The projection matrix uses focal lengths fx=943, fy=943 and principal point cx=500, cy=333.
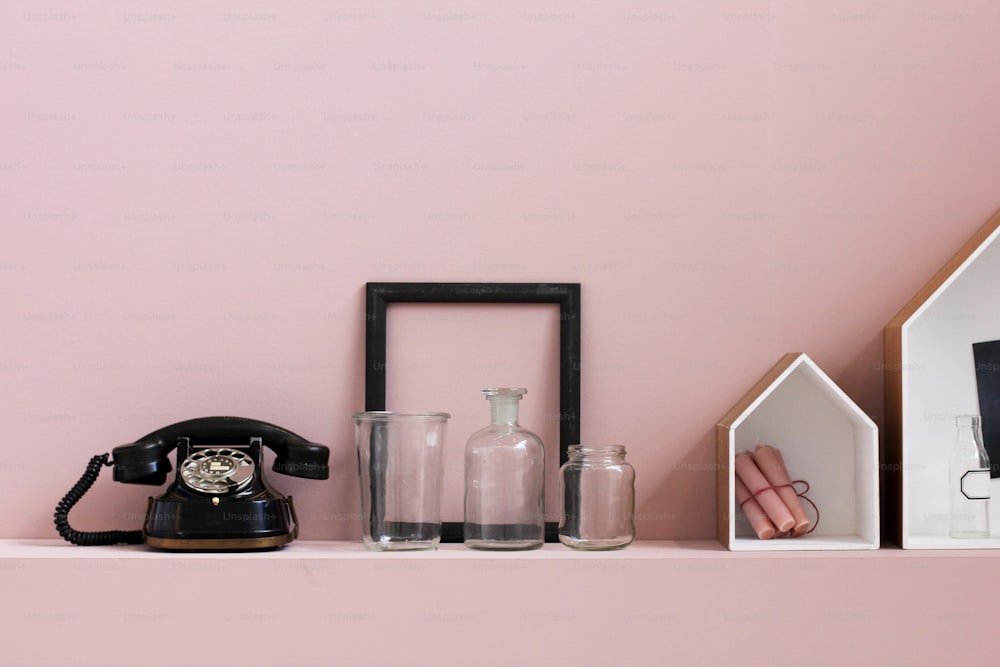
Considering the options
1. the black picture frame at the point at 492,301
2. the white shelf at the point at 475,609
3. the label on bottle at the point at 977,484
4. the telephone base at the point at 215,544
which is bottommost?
the white shelf at the point at 475,609

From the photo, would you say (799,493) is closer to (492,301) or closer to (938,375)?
(938,375)

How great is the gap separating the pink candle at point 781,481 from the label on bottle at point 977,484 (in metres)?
0.23

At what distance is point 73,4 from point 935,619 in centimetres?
155

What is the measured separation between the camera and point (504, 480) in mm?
1356

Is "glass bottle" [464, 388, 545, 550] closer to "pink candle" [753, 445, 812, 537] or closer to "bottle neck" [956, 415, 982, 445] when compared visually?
"pink candle" [753, 445, 812, 537]

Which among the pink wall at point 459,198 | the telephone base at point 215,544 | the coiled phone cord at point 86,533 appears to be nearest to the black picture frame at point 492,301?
the pink wall at point 459,198

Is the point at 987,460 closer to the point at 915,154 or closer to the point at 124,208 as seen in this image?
the point at 915,154

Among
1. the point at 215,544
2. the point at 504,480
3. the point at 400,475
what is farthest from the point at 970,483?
the point at 215,544

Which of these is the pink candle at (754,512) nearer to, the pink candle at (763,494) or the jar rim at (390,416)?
the pink candle at (763,494)

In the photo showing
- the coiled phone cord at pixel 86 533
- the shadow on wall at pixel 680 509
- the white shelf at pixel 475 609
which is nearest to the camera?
the white shelf at pixel 475 609

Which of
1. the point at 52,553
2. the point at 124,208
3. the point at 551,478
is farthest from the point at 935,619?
the point at 124,208

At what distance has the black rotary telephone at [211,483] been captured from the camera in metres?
1.28

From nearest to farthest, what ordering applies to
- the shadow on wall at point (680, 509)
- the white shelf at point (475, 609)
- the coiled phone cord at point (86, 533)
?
the white shelf at point (475, 609)
the coiled phone cord at point (86, 533)
the shadow on wall at point (680, 509)

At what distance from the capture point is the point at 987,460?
54.6 inches
